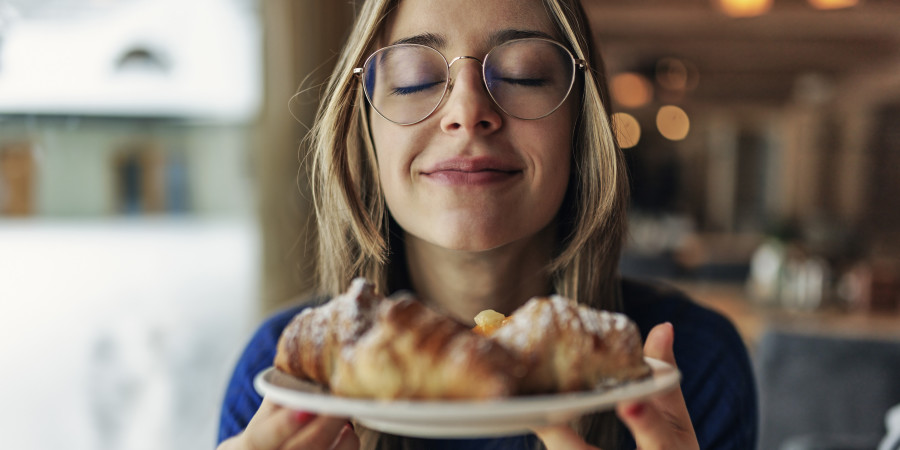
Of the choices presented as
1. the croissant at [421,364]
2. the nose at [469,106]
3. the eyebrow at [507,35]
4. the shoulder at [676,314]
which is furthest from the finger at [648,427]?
the shoulder at [676,314]

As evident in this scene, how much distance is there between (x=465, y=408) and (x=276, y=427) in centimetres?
31

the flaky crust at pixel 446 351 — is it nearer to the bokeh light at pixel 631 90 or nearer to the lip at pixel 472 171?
the lip at pixel 472 171

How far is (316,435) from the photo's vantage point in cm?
76

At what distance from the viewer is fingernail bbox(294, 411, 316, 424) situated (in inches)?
29.3

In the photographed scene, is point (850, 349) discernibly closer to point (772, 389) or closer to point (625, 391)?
point (772, 389)

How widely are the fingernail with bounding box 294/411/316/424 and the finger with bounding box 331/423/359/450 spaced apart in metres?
0.15

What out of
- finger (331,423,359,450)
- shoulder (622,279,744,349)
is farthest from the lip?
shoulder (622,279,744,349)

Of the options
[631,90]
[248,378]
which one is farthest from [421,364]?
[631,90]

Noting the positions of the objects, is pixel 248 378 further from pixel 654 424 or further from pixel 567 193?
pixel 654 424

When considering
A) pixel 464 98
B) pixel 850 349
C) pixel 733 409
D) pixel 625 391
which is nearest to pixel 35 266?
pixel 464 98

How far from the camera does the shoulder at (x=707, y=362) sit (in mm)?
1291

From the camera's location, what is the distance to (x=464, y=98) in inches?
36.6

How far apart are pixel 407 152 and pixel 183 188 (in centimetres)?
262

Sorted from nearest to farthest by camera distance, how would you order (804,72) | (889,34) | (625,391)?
(625,391)
(889,34)
(804,72)
